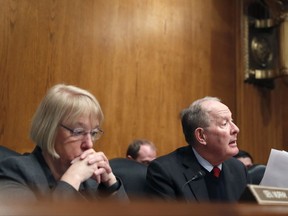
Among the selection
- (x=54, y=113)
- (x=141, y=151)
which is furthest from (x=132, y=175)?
(x=141, y=151)

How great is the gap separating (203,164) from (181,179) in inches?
7.2

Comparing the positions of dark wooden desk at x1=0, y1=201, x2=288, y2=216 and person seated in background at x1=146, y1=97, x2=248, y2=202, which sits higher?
dark wooden desk at x1=0, y1=201, x2=288, y2=216

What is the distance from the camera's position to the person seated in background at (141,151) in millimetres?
2678

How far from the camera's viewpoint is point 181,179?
164 cm

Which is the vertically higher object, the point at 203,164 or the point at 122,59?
the point at 122,59

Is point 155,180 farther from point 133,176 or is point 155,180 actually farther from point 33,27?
point 33,27

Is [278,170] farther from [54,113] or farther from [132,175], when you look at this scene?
[54,113]

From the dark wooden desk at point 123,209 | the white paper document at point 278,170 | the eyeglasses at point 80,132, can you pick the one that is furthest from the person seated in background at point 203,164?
the dark wooden desk at point 123,209

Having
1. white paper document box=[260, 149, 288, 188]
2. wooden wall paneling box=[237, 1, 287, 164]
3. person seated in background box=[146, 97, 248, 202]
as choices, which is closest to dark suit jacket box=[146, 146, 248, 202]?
person seated in background box=[146, 97, 248, 202]

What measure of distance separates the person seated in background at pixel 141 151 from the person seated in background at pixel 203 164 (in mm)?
793

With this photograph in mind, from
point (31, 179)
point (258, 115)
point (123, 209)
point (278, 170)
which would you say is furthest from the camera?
point (258, 115)

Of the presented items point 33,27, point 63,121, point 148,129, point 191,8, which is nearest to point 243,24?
point 191,8

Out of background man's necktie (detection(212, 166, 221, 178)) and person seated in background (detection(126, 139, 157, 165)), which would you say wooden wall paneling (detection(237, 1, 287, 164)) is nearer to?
person seated in background (detection(126, 139, 157, 165))

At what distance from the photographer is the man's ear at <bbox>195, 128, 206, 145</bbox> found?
184cm
